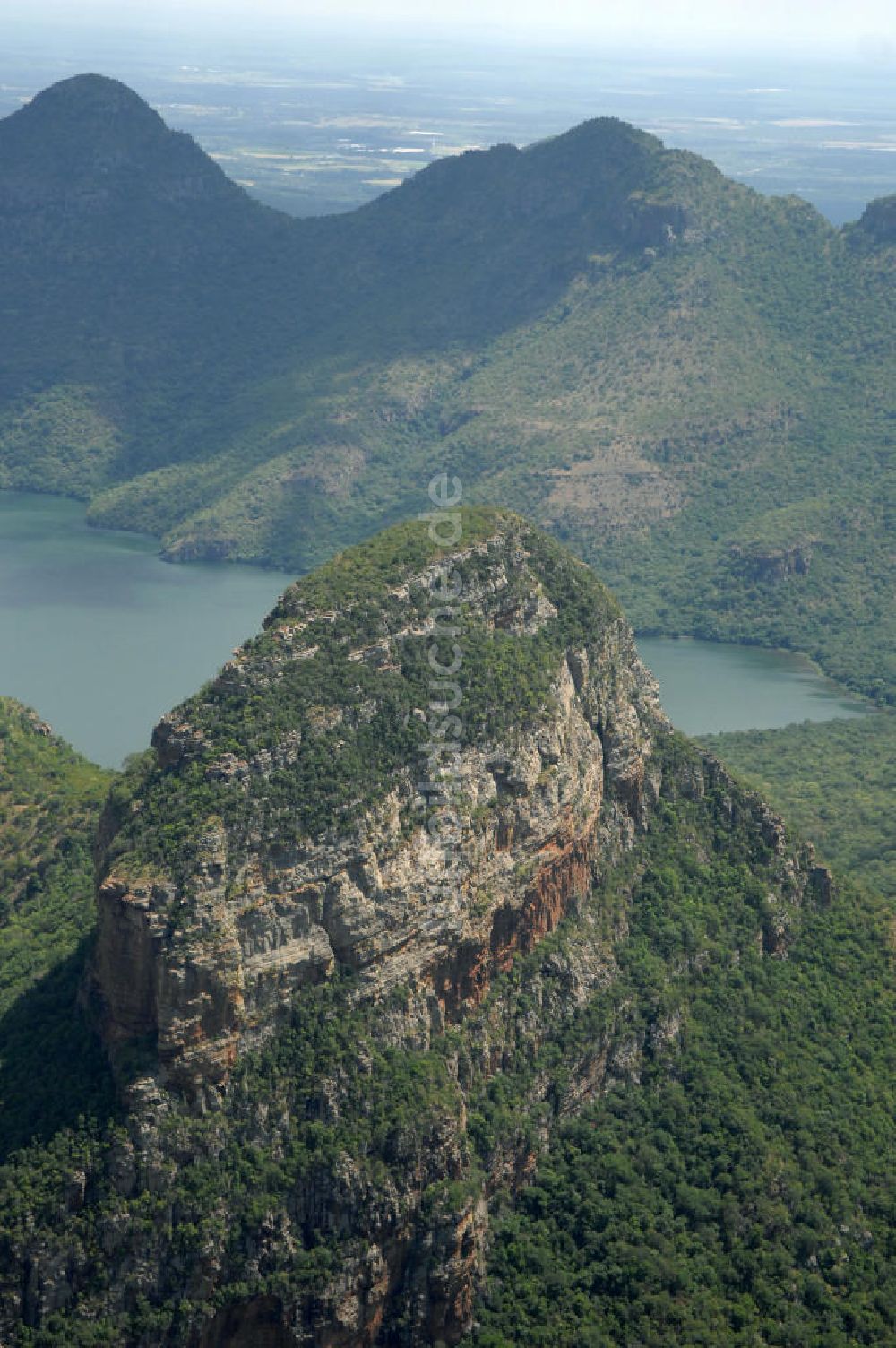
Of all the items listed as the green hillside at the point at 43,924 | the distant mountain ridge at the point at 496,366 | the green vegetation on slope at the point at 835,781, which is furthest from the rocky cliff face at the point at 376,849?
the distant mountain ridge at the point at 496,366

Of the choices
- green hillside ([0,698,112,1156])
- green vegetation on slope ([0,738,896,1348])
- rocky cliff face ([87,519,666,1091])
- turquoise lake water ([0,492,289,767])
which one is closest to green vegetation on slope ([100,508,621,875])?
rocky cliff face ([87,519,666,1091])

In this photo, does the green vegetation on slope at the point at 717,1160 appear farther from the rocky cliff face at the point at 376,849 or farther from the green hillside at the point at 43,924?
the green hillside at the point at 43,924

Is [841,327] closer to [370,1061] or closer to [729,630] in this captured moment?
[729,630]

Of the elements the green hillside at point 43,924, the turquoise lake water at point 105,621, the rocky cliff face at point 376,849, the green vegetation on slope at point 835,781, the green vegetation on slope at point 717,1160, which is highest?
the rocky cliff face at point 376,849

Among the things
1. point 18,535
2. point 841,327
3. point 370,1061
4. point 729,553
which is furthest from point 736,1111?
point 841,327

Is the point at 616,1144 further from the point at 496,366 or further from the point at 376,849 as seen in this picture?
the point at 496,366

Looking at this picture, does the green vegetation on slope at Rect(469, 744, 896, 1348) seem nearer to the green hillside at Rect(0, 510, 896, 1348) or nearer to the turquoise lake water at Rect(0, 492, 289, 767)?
the green hillside at Rect(0, 510, 896, 1348)
